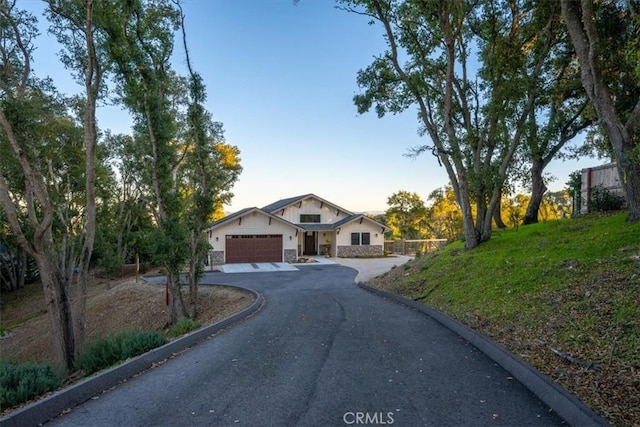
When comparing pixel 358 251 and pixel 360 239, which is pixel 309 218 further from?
pixel 358 251

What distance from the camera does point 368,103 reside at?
13680 millimetres

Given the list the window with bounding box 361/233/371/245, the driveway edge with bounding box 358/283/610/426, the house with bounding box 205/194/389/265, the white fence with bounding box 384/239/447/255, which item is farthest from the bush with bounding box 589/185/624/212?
the window with bounding box 361/233/371/245

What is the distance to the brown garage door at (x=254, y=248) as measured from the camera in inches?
949

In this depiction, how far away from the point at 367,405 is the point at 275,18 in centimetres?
1339

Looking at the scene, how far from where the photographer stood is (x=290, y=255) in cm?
2516

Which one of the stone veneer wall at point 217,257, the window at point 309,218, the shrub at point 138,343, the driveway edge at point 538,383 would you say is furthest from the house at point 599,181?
the stone veneer wall at point 217,257

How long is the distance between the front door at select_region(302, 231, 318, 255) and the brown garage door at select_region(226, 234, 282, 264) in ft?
13.3

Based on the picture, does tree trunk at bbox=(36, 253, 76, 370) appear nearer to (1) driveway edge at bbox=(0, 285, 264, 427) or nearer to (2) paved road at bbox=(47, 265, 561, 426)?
(1) driveway edge at bbox=(0, 285, 264, 427)

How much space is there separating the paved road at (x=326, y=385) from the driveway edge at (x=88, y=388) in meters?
0.15

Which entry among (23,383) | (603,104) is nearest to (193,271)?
(23,383)

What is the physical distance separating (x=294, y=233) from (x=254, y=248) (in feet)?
9.88

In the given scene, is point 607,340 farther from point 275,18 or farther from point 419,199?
point 419,199

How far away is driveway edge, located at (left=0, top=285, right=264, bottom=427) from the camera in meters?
3.55

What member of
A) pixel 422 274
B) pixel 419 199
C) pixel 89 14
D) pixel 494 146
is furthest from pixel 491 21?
pixel 419 199
